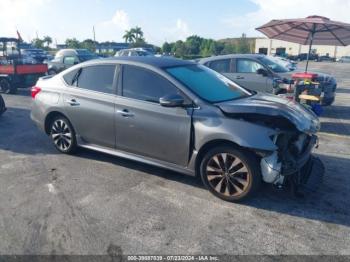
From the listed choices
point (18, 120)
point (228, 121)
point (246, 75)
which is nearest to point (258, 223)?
point (228, 121)

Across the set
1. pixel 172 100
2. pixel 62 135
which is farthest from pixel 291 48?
pixel 172 100

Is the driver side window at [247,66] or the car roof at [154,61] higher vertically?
the car roof at [154,61]

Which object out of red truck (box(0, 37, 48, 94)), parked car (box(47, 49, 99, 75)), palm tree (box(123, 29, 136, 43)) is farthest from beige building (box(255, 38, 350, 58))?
red truck (box(0, 37, 48, 94))

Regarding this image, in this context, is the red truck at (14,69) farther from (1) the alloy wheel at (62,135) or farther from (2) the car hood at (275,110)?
(2) the car hood at (275,110)

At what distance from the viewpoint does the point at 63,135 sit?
5.52 metres

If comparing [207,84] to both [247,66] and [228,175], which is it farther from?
[247,66]

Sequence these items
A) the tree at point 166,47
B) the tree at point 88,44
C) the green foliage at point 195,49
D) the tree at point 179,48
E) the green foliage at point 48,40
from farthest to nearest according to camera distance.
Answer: the green foliage at point 48,40 < the tree at point 88,44 < the tree at point 166,47 < the green foliage at point 195,49 < the tree at point 179,48

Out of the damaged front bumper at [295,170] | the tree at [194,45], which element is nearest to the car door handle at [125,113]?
the damaged front bumper at [295,170]

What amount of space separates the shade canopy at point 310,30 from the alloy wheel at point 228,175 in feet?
19.5

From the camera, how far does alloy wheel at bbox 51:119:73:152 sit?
5.44 meters

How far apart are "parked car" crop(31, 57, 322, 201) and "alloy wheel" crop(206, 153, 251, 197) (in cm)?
1

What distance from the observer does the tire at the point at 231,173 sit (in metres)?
3.72

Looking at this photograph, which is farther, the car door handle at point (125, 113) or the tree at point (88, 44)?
the tree at point (88, 44)

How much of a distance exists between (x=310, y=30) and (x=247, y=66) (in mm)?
2214
